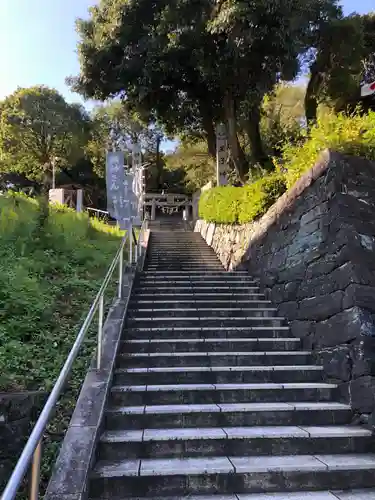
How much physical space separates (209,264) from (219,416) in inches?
256

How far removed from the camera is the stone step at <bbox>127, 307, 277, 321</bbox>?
5328 millimetres

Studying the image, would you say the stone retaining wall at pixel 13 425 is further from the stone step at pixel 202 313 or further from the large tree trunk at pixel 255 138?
the large tree trunk at pixel 255 138

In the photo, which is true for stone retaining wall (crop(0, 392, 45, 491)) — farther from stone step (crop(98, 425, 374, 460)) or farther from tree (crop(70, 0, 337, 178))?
tree (crop(70, 0, 337, 178))

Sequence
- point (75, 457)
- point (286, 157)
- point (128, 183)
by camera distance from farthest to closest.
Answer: point (128, 183), point (286, 157), point (75, 457)

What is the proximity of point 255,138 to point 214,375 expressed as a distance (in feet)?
37.0

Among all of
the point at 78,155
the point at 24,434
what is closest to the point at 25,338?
the point at 24,434

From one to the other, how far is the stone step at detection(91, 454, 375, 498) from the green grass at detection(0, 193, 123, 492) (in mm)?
474

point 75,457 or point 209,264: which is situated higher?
point 209,264

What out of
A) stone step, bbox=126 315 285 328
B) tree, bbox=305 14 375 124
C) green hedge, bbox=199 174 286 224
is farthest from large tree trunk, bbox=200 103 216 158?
stone step, bbox=126 315 285 328

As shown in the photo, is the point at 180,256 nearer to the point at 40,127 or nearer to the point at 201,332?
the point at 201,332

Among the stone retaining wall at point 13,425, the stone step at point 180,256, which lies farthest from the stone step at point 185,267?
the stone retaining wall at point 13,425

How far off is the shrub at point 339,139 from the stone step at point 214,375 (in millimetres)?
2621

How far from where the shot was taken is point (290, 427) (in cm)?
329

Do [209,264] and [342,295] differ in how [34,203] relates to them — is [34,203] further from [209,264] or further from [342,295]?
[342,295]
